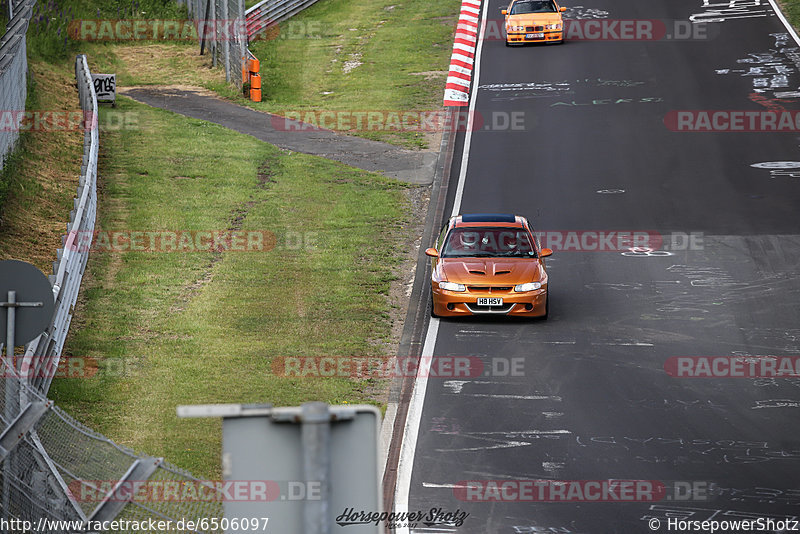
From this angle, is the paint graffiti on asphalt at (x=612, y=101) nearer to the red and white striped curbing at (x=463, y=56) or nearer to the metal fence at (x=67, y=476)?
the red and white striped curbing at (x=463, y=56)

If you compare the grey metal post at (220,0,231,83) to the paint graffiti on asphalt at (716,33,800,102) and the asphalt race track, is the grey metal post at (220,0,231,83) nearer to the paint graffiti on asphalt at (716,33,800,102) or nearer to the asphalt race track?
the asphalt race track

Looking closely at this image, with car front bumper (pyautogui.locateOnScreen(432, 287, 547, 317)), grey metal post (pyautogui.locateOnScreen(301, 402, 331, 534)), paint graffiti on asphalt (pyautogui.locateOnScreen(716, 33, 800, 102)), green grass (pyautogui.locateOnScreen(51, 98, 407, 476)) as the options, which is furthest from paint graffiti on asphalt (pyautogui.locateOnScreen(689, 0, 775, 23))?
grey metal post (pyautogui.locateOnScreen(301, 402, 331, 534))

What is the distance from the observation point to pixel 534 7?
39000 millimetres

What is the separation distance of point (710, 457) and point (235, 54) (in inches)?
1023

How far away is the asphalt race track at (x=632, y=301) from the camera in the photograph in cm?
1207

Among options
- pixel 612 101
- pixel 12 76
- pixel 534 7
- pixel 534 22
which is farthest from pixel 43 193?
pixel 534 7

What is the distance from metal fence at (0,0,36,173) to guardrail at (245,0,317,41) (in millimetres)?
14079

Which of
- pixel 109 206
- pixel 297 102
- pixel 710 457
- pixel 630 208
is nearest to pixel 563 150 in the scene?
→ pixel 630 208

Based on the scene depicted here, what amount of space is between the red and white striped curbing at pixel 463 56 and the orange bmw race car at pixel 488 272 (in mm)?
14328

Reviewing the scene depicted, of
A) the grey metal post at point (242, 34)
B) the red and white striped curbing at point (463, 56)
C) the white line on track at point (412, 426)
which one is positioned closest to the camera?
the white line on track at point (412, 426)

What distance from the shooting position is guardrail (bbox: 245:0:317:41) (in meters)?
41.6

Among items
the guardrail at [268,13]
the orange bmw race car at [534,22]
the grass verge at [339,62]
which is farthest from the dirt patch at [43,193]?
the orange bmw race car at [534,22]

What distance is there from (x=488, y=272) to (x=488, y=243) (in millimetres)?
1037

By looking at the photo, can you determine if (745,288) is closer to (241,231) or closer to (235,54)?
(241,231)
